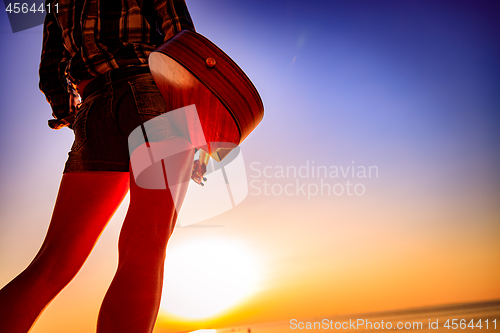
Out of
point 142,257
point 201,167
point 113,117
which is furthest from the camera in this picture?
point 201,167

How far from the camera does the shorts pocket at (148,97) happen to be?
0.54 meters

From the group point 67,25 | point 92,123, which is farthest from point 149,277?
point 67,25

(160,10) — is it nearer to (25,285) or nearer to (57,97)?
(57,97)

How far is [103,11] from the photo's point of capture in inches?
25.3

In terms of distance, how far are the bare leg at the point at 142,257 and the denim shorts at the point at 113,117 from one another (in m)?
0.09

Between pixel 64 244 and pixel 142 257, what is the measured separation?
195mm

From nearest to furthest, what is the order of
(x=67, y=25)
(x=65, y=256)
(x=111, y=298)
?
(x=111, y=298)
(x=65, y=256)
(x=67, y=25)

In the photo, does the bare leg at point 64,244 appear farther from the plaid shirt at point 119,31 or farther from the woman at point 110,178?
the plaid shirt at point 119,31

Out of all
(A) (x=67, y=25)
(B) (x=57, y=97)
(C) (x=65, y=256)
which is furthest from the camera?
(B) (x=57, y=97)

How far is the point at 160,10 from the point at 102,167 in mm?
343

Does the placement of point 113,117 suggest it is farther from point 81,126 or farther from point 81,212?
point 81,212

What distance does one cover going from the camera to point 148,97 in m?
0.55

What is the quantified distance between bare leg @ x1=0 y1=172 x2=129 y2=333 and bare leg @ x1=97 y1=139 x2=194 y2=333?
127mm

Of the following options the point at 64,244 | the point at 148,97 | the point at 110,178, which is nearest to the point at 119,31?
the point at 148,97
